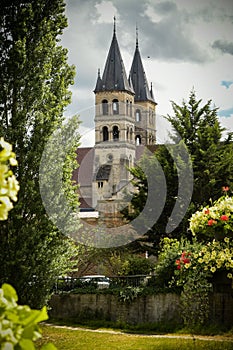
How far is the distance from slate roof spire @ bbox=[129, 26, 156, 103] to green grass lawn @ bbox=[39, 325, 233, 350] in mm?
52382

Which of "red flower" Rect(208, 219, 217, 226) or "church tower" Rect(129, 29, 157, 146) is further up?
"church tower" Rect(129, 29, 157, 146)

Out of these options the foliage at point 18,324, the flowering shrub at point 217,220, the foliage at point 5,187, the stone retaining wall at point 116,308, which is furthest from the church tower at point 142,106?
the foliage at point 18,324

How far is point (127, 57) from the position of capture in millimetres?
61500

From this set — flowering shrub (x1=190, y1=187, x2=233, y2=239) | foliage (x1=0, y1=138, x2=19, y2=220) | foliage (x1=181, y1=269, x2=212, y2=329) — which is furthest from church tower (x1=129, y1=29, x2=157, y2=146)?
foliage (x1=0, y1=138, x2=19, y2=220)

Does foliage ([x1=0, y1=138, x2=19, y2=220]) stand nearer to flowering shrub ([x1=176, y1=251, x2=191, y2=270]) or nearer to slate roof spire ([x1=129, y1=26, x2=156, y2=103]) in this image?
flowering shrub ([x1=176, y1=251, x2=191, y2=270])

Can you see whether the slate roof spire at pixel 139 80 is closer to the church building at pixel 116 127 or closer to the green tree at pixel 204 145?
the church building at pixel 116 127

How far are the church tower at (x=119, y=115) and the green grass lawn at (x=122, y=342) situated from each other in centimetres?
4590

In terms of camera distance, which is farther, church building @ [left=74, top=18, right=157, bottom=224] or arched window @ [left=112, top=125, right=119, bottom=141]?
arched window @ [left=112, top=125, right=119, bottom=141]

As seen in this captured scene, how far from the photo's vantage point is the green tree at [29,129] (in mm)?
10327

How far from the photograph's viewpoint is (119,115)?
6956cm

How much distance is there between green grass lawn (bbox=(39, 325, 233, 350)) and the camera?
9.46 metres

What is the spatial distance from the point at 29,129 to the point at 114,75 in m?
55.2

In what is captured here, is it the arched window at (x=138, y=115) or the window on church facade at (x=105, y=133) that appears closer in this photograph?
the window on church facade at (x=105, y=133)

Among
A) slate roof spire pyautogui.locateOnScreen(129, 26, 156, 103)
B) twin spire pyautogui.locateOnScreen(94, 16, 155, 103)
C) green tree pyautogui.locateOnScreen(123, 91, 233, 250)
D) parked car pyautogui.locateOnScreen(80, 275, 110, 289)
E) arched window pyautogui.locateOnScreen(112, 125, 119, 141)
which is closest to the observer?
parked car pyautogui.locateOnScreen(80, 275, 110, 289)
